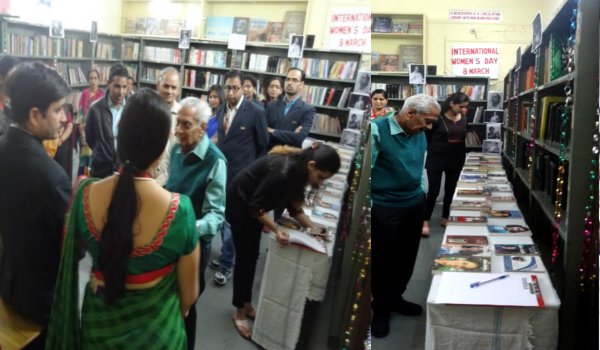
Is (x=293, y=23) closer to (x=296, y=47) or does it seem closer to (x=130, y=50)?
(x=296, y=47)

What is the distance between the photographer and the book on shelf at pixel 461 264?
864 mm

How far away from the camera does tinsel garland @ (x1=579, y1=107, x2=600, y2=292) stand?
0.71 meters

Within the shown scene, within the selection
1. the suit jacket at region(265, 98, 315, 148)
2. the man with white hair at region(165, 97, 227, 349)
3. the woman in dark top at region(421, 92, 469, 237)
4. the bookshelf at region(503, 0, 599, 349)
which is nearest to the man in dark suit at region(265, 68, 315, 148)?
the suit jacket at region(265, 98, 315, 148)

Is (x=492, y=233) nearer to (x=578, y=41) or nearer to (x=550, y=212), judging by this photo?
(x=550, y=212)

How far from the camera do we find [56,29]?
2.92 ft

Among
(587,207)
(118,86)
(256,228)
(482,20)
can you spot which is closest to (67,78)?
(118,86)

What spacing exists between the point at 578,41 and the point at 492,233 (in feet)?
1.36

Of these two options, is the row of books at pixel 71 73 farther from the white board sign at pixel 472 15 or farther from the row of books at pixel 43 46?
the white board sign at pixel 472 15

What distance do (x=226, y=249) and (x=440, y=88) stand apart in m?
0.55

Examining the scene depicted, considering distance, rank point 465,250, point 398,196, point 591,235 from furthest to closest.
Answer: point 398,196 < point 465,250 < point 591,235

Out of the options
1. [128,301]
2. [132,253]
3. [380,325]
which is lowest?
[380,325]

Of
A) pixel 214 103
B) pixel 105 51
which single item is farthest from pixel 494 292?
pixel 105 51

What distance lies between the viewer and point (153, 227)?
80cm

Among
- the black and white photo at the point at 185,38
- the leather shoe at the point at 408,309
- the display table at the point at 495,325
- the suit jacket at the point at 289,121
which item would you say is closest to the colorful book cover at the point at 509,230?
the display table at the point at 495,325
